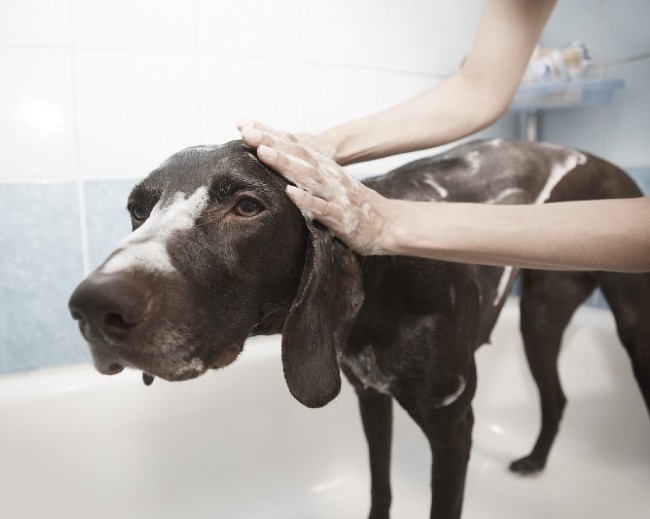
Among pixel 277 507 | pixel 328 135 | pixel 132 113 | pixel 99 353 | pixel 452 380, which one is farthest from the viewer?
pixel 132 113

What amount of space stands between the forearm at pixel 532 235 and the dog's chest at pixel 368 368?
1.02 feet

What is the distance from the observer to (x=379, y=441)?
1.40 meters

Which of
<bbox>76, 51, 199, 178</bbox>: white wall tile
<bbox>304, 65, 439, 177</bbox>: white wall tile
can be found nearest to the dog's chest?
<bbox>76, 51, 199, 178</bbox>: white wall tile

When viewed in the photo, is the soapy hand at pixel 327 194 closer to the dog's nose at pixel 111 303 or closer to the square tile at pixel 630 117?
the dog's nose at pixel 111 303

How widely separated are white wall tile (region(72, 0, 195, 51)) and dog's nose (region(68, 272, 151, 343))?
1329mm

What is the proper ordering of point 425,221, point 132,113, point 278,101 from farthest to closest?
1. point 278,101
2. point 132,113
3. point 425,221

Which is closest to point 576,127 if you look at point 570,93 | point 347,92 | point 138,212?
point 570,93

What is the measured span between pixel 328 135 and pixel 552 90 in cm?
126

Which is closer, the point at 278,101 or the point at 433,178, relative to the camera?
the point at 433,178

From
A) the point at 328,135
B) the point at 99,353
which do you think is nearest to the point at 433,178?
the point at 328,135

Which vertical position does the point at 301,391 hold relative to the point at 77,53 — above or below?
below

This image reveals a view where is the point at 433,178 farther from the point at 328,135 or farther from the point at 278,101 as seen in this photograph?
the point at 278,101

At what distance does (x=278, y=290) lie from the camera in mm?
951

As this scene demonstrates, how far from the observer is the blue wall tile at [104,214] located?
1788 millimetres
